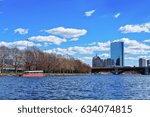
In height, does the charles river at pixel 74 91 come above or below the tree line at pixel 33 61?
below

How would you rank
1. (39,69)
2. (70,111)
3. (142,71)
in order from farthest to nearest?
(142,71) → (39,69) → (70,111)

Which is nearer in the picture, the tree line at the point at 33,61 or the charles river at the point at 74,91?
the charles river at the point at 74,91

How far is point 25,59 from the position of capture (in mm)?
78875

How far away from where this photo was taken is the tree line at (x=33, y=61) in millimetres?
78200

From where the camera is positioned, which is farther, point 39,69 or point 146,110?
point 39,69

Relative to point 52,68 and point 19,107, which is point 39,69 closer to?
point 52,68

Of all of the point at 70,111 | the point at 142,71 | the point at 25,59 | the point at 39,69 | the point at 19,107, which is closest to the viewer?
the point at 70,111

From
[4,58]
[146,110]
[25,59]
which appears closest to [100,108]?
[146,110]

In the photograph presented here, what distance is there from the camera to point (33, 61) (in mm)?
84750

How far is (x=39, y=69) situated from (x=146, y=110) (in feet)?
271

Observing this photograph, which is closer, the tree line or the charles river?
the charles river

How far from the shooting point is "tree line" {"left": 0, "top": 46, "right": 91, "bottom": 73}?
78200 mm

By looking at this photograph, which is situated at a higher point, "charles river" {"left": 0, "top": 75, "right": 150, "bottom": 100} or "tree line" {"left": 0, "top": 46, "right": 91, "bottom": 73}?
"tree line" {"left": 0, "top": 46, "right": 91, "bottom": 73}

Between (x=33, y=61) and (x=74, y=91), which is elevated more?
(x=33, y=61)
